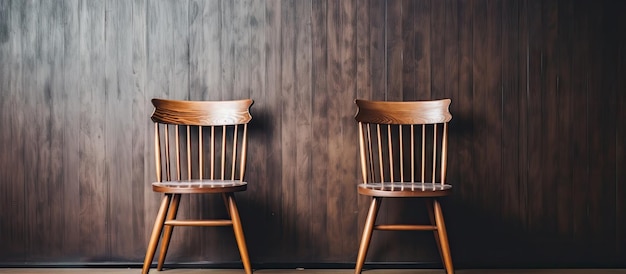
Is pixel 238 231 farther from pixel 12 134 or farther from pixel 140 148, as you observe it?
pixel 12 134

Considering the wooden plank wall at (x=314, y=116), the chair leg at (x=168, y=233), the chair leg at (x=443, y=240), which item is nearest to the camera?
the chair leg at (x=443, y=240)

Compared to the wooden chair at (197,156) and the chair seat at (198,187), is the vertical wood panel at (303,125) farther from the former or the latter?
the chair seat at (198,187)

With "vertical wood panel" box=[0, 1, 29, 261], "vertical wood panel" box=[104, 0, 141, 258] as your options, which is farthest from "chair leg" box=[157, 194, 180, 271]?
"vertical wood panel" box=[0, 1, 29, 261]

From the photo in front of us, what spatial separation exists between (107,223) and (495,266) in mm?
1851

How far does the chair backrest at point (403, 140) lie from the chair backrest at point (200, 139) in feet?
1.79

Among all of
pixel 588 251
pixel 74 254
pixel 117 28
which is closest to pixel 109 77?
pixel 117 28

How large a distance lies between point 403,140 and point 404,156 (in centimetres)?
8

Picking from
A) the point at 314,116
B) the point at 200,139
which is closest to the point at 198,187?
the point at 200,139

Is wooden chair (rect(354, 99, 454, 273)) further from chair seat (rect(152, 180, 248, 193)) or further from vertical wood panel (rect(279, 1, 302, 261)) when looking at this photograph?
chair seat (rect(152, 180, 248, 193))

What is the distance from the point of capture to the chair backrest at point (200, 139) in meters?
2.45

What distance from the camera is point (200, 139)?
2506 millimetres

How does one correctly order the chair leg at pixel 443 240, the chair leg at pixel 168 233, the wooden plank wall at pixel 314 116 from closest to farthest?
the chair leg at pixel 443 240 < the chair leg at pixel 168 233 < the wooden plank wall at pixel 314 116

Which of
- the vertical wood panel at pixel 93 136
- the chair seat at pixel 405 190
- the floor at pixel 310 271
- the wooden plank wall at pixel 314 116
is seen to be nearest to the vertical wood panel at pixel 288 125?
the wooden plank wall at pixel 314 116

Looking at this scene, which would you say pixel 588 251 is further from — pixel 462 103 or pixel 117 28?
pixel 117 28
